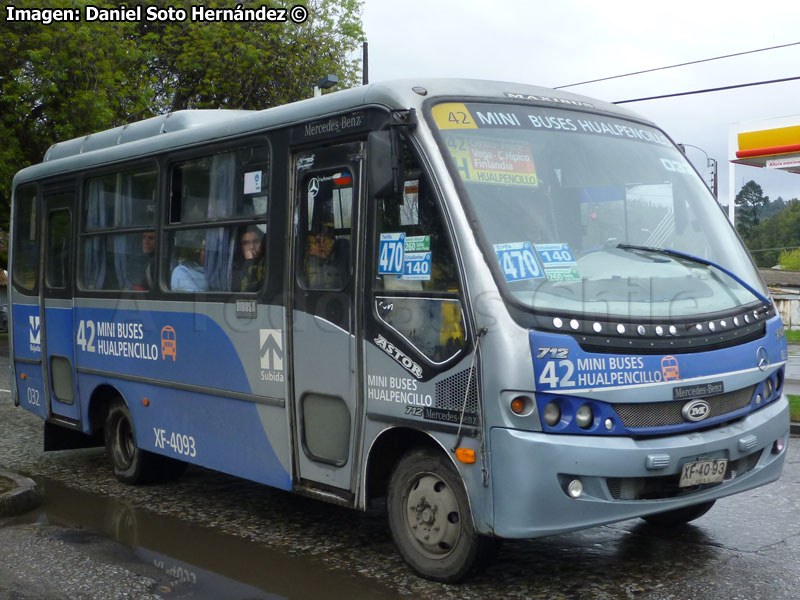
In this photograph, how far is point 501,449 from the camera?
4723 mm

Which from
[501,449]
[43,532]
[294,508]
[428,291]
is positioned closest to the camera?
[501,449]

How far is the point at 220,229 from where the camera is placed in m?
6.93

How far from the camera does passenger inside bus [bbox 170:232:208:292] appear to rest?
7.12 m

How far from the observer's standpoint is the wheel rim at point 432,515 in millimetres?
5125

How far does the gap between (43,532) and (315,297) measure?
8.58 ft

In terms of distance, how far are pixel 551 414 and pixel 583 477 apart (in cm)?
34

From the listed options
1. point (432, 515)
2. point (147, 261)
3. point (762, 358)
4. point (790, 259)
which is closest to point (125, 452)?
point (147, 261)

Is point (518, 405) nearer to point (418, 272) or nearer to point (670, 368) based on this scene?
point (670, 368)

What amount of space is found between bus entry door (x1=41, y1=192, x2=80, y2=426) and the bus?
1.99 meters

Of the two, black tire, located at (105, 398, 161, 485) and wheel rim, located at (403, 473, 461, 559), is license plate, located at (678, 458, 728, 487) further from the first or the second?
black tire, located at (105, 398, 161, 485)

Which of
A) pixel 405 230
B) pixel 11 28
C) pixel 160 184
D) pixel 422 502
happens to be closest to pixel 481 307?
pixel 405 230

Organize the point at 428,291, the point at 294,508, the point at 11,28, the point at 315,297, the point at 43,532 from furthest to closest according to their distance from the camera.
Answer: the point at 11,28 → the point at 294,508 → the point at 43,532 → the point at 315,297 → the point at 428,291

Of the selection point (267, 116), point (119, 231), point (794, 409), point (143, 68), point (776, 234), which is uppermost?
point (143, 68)

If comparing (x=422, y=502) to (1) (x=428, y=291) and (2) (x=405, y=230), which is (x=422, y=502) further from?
(2) (x=405, y=230)
